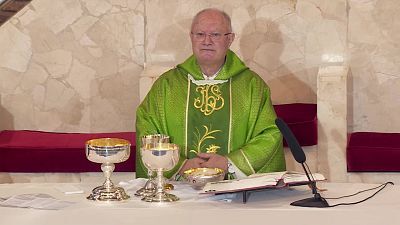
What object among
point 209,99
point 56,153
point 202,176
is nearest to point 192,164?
point 202,176

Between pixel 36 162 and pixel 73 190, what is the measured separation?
2.36 metres

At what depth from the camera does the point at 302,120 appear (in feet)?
21.5

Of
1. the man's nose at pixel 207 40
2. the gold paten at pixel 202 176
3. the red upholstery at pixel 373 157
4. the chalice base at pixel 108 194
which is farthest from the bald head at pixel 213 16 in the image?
the red upholstery at pixel 373 157

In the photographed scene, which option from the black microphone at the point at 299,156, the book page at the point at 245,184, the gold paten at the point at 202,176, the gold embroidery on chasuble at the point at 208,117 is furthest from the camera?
the gold embroidery on chasuble at the point at 208,117

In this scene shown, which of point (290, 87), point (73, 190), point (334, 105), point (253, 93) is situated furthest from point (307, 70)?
point (73, 190)

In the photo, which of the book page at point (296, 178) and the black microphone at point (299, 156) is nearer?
the black microphone at point (299, 156)

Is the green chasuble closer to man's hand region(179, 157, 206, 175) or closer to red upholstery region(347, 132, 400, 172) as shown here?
man's hand region(179, 157, 206, 175)

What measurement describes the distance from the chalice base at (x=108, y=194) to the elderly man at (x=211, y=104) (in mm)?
929

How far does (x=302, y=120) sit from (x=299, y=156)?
312 cm

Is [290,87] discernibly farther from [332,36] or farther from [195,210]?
[195,210]

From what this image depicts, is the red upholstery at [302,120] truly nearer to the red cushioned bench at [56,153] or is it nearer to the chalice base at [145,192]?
the red cushioned bench at [56,153]

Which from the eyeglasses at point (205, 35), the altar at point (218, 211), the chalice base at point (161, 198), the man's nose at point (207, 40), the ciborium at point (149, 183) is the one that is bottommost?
the altar at point (218, 211)

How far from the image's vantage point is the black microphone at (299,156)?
3471 mm

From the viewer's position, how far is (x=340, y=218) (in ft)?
10.9
